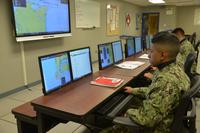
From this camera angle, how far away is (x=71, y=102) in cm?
160

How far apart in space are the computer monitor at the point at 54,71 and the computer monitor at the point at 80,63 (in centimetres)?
9

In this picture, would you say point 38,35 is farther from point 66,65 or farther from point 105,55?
point 66,65

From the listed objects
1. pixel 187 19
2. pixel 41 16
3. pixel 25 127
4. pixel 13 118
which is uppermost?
pixel 187 19

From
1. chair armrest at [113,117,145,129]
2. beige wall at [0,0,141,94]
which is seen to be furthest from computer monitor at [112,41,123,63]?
beige wall at [0,0,141,94]

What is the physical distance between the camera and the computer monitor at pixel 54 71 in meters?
1.69

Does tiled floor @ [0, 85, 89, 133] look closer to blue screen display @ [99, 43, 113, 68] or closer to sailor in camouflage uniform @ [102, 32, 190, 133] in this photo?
blue screen display @ [99, 43, 113, 68]

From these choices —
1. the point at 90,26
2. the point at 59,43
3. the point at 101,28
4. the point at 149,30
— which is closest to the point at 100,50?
the point at 59,43

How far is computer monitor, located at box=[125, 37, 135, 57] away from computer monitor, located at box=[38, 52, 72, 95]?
78.2 inches

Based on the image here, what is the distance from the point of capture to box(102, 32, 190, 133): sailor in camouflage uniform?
1230mm

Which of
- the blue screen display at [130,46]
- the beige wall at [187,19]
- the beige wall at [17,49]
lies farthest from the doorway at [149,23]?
the blue screen display at [130,46]

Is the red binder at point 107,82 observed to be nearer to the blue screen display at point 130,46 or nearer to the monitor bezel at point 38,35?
the blue screen display at point 130,46

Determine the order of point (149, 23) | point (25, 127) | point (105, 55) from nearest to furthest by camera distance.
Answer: point (25, 127), point (105, 55), point (149, 23)

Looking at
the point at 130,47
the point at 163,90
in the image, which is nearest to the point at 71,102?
the point at 163,90

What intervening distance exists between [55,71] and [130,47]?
2.40 m
